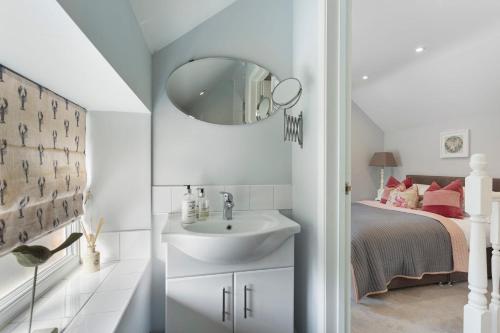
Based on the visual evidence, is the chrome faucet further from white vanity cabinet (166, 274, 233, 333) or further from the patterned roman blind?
the patterned roman blind

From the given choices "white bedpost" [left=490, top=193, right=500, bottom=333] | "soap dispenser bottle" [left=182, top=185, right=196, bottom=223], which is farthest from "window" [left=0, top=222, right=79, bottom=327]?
"white bedpost" [left=490, top=193, right=500, bottom=333]

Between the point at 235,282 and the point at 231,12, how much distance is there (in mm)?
1645

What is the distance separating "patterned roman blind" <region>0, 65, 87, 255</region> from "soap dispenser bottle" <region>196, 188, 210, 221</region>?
2.10 feet

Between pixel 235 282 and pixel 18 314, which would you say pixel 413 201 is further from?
pixel 18 314

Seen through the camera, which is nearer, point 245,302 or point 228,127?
point 245,302

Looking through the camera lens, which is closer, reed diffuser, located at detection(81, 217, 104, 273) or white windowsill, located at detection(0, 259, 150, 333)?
white windowsill, located at detection(0, 259, 150, 333)

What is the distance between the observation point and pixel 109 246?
1.42 m

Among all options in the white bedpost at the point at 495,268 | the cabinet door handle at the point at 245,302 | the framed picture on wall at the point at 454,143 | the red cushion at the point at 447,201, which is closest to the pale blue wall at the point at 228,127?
the cabinet door handle at the point at 245,302

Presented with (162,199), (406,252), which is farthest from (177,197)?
(406,252)

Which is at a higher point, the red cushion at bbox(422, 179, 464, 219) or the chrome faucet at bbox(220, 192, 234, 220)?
the chrome faucet at bbox(220, 192, 234, 220)

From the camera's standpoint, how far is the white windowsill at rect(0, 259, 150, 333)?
84 centimetres

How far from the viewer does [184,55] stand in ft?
5.03

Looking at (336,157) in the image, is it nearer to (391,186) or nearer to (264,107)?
(264,107)

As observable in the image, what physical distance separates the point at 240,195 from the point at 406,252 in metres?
1.69
